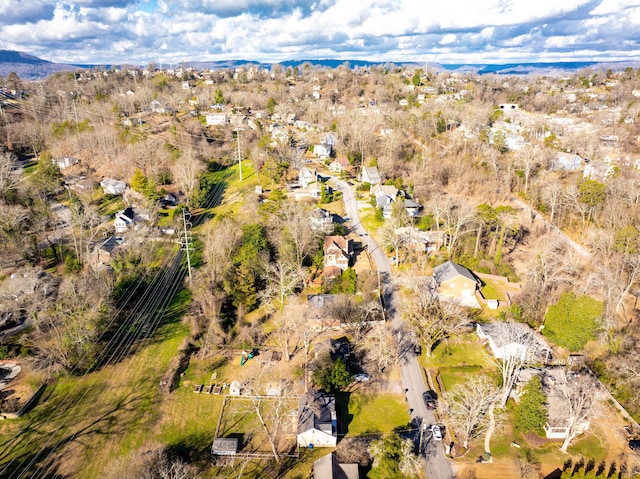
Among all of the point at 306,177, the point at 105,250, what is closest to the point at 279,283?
the point at 105,250

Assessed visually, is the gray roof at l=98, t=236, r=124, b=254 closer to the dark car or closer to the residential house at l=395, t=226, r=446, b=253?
the residential house at l=395, t=226, r=446, b=253

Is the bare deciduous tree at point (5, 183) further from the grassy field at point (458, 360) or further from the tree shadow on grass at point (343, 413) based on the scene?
the grassy field at point (458, 360)

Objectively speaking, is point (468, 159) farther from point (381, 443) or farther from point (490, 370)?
point (381, 443)

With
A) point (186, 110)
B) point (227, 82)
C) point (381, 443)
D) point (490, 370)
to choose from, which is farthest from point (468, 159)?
point (227, 82)

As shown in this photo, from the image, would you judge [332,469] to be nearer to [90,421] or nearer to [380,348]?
[380,348]

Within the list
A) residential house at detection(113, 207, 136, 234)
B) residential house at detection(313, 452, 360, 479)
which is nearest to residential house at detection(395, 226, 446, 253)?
residential house at detection(313, 452, 360, 479)
